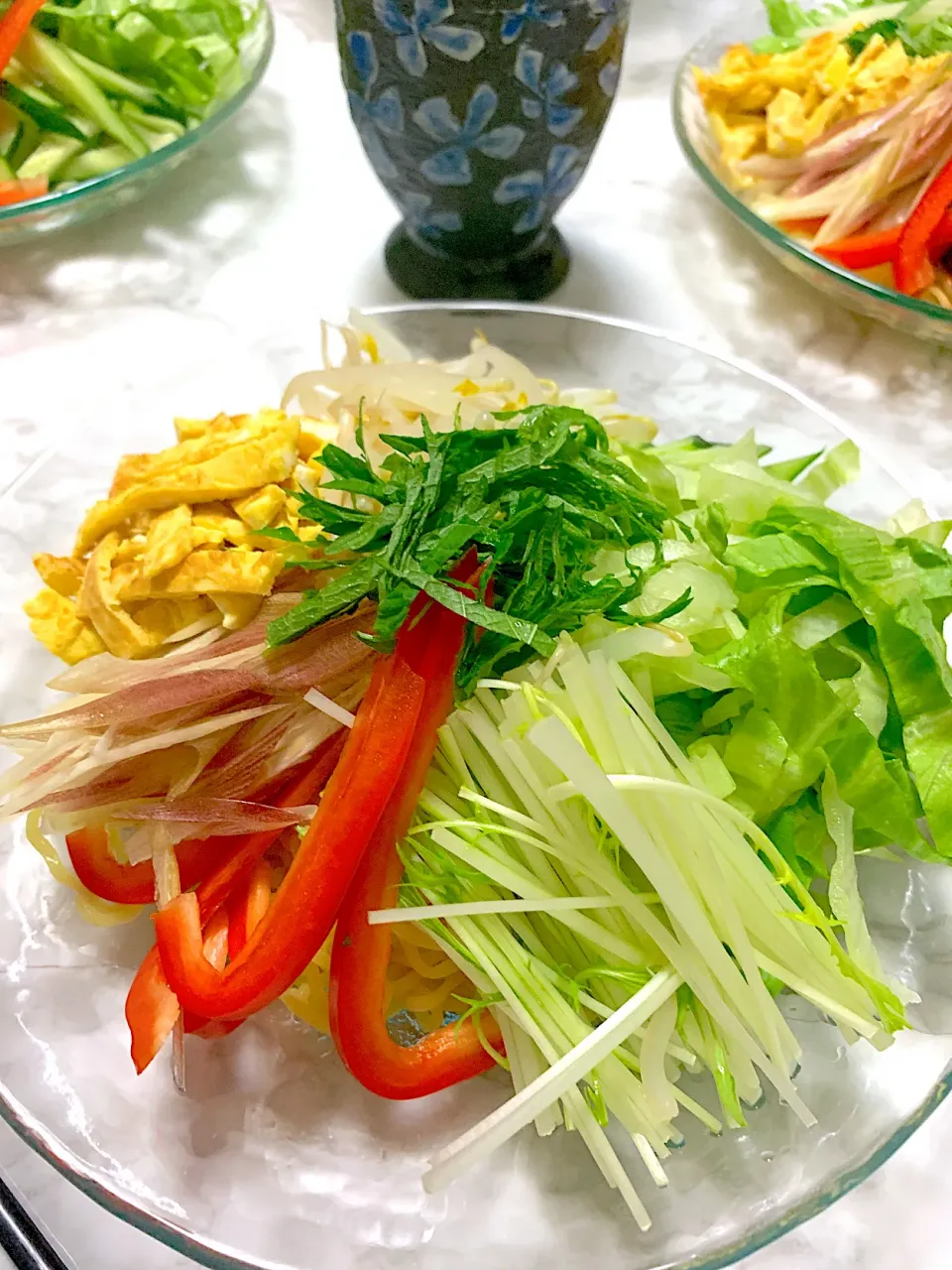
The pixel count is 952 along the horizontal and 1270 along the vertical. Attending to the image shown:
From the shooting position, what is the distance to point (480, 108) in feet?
4.80

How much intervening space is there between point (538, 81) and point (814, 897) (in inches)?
46.0

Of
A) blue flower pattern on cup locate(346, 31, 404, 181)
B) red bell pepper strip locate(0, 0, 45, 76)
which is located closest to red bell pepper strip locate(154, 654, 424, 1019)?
blue flower pattern on cup locate(346, 31, 404, 181)

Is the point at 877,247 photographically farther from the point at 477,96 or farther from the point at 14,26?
the point at 14,26

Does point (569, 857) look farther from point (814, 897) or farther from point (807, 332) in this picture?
point (807, 332)

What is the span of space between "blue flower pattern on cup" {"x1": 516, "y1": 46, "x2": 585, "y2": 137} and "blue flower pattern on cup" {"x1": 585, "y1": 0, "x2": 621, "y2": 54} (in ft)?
0.15

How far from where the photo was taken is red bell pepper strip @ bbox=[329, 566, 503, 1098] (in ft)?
3.13

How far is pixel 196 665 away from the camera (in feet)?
3.65

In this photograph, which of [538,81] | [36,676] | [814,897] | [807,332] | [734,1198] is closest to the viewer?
[734,1198]

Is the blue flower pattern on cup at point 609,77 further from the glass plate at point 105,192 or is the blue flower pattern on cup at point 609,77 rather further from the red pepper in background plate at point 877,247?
the glass plate at point 105,192

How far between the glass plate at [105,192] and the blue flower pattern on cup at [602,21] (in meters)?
0.83

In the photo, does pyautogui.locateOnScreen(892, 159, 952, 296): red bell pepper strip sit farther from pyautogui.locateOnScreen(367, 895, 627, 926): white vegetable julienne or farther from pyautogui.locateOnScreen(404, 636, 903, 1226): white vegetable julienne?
pyautogui.locateOnScreen(367, 895, 627, 926): white vegetable julienne

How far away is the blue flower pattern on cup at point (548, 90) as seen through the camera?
140cm

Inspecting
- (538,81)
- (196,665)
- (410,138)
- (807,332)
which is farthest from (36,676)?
(807,332)

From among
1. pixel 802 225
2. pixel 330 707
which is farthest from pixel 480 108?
pixel 330 707
